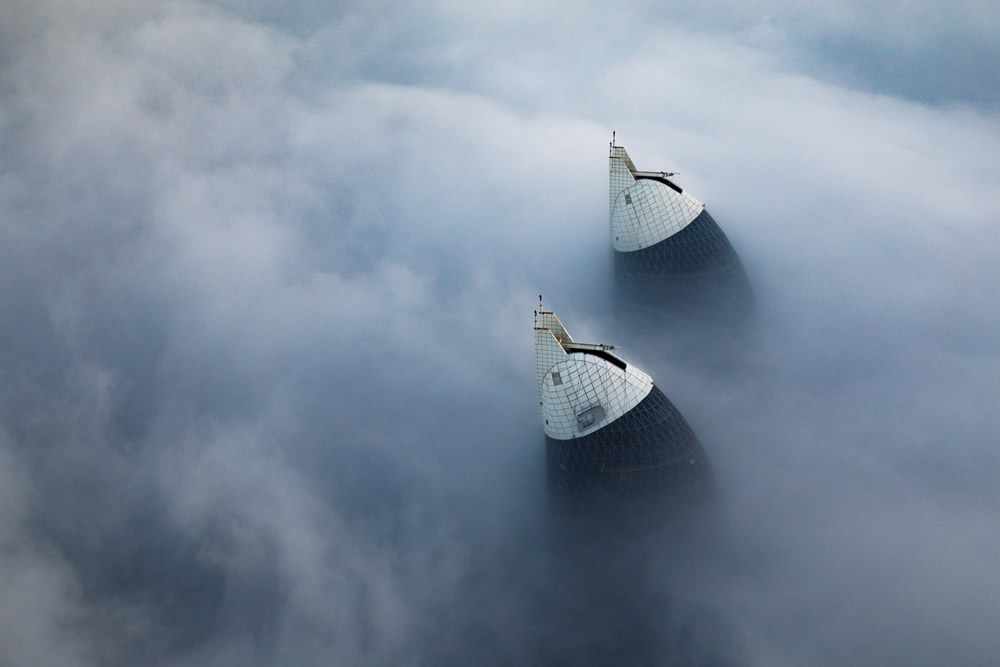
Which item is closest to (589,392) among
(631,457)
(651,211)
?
(631,457)

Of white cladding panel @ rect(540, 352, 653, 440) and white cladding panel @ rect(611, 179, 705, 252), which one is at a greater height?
white cladding panel @ rect(611, 179, 705, 252)

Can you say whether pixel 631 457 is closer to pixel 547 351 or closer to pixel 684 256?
pixel 547 351

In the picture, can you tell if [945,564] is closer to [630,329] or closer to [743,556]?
[743,556]

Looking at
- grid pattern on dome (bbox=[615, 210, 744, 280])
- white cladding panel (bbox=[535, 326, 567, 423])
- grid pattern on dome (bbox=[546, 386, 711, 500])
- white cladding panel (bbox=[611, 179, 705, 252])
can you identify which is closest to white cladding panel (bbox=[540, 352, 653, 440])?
white cladding panel (bbox=[535, 326, 567, 423])

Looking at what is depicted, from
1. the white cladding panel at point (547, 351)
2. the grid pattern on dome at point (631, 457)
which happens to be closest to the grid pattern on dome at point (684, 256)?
the grid pattern on dome at point (631, 457)

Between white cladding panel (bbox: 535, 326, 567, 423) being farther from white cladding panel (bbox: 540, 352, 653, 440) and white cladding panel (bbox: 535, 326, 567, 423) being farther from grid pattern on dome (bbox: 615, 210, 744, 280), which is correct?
grid pattern on dome (bbox: 615, 210, 744, 280)

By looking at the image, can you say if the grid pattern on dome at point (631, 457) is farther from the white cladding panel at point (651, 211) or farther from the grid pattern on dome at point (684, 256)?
the white cladding panel at point (651, 211)
